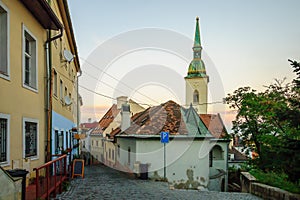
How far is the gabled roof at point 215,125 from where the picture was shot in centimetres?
2887

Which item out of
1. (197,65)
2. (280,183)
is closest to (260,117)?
(280,183)

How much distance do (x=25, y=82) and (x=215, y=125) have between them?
88.4ft

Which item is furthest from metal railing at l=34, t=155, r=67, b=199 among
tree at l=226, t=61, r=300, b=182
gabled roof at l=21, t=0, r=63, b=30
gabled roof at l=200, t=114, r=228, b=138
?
gabled roof at l=200, t=114, r=228, b=138

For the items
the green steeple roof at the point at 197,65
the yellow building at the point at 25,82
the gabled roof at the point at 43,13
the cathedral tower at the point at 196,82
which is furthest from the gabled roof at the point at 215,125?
the gabled roof at the point at 43,13

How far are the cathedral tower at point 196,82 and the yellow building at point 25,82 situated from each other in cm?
4545

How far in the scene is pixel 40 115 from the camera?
9594 millimetres

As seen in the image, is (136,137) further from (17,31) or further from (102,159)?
(102,159)

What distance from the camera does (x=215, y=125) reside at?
1308 inches

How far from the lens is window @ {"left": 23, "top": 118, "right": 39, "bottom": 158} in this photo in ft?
27.0

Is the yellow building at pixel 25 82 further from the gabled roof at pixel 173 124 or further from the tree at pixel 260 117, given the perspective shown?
the tree at pixel 260 117

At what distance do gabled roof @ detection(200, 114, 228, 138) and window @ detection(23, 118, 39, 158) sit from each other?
20856mm

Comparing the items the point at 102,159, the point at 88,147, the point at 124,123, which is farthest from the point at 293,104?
the point at 88,147

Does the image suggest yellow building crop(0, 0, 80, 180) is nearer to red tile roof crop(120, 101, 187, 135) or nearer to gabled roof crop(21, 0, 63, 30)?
gabled roof crop(21, 0, 63, 30)

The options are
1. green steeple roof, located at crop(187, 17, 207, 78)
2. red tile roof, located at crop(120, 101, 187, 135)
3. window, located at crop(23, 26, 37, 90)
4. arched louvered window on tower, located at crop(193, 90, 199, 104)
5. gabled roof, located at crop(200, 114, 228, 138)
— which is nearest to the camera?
window, located at crop(23, 26, 37, 90)
